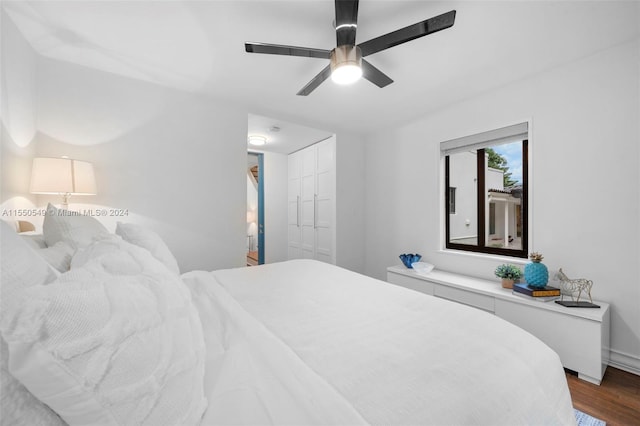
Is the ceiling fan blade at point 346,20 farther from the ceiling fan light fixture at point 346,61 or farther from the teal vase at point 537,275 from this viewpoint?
the teal vase at point 537,275

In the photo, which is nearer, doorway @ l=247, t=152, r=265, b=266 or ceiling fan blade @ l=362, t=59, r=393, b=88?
ceiling fan blade @ l=362, t=59, r=393, b=88

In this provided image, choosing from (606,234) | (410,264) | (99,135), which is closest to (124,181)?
(99,135)

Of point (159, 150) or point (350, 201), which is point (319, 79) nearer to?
point (159, 150)

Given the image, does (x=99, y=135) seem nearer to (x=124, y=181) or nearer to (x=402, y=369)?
(x=124, y=181)

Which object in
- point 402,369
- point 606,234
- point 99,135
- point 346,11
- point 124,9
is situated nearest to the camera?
point 402,369

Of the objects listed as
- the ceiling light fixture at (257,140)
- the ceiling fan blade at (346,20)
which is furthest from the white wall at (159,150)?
the ceiling fan blade at (346,20)

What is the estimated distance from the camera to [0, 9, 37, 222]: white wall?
5.37 ft

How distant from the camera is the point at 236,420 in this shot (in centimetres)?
60

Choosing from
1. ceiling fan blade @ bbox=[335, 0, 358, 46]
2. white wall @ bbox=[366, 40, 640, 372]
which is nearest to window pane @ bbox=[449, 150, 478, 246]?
white wall @ bbox=[366, 40, 640, 372]

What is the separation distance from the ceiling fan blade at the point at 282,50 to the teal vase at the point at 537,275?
2.35 meters

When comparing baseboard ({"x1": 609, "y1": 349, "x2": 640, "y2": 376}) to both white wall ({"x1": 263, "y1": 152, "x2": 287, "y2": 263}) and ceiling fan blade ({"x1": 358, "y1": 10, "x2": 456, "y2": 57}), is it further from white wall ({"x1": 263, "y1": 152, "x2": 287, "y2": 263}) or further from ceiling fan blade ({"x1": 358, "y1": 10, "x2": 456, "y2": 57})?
white wall ({"x1": 263, "y1": 152, "x2": 287, "y2": 263})

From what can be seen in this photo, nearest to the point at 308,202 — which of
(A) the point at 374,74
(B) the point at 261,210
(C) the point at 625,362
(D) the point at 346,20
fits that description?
(B) the point at 261,210

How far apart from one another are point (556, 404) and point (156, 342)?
1.25 meters

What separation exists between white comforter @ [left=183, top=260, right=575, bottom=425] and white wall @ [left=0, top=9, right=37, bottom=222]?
1.64m
